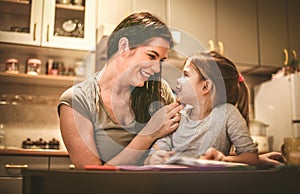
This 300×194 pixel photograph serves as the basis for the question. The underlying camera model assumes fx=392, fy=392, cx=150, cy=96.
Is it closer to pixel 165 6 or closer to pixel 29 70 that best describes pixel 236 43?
pixel 165 6

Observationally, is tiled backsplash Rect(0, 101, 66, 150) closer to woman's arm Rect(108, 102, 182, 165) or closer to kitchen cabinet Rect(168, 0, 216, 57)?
kitchen cabinet Rect(168, 0, 216, 57)

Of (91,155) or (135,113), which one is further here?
(135,113)

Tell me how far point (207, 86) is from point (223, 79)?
2.3 inches

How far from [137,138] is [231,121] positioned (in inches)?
13.0

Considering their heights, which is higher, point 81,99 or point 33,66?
point 33,66

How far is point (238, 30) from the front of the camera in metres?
2.79

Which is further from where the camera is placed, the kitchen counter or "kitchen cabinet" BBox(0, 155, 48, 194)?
"kitchen cabinet" BBox(0, 155, 48, 194)

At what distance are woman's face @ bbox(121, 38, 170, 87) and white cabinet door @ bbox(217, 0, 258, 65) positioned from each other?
1563mm

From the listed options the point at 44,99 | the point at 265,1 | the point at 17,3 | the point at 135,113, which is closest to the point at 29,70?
the point at 44,99

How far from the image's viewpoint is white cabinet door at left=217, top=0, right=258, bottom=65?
2729 millimetres

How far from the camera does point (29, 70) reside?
7.74ft

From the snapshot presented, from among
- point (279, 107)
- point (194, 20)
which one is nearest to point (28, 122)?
point (194, 20)

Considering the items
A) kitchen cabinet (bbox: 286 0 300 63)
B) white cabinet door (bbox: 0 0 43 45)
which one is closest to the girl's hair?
white cabinet door (bbox: 0 0 43 45)

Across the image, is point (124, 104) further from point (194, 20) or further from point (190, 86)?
point (194, 20)
